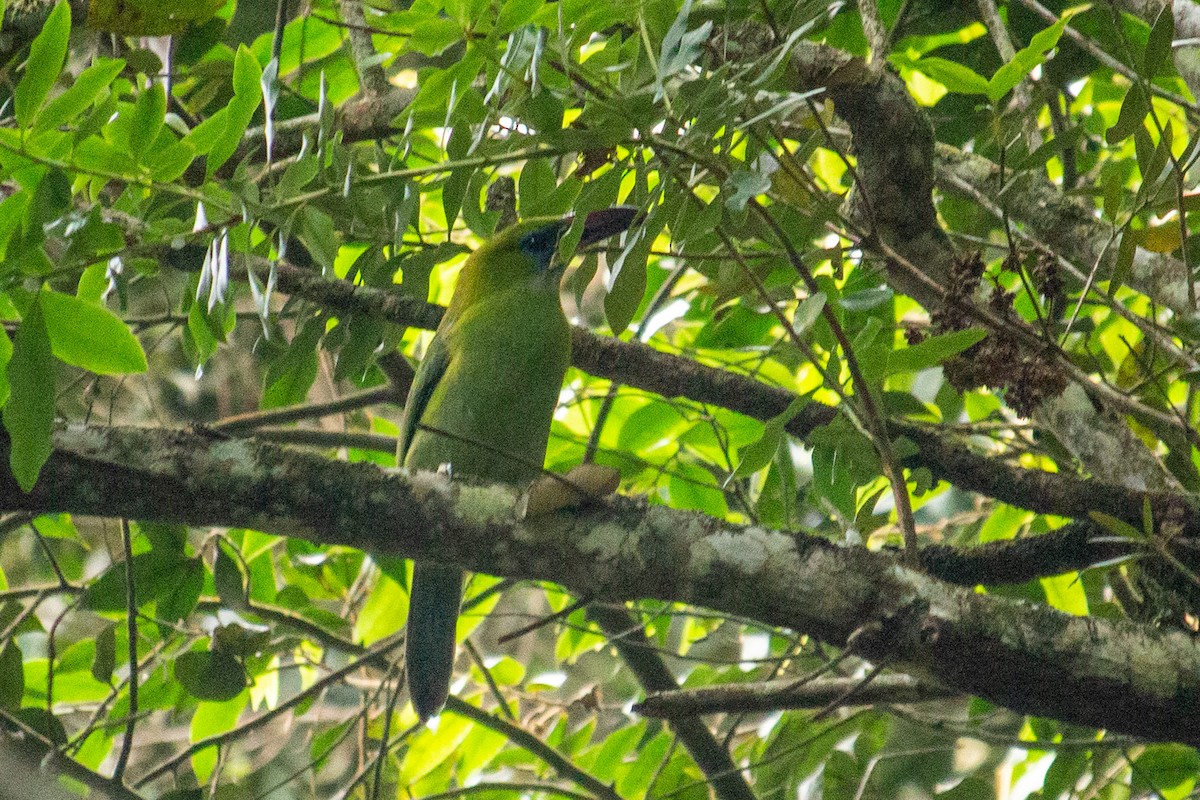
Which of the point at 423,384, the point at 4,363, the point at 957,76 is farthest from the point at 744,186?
the point at 423,384

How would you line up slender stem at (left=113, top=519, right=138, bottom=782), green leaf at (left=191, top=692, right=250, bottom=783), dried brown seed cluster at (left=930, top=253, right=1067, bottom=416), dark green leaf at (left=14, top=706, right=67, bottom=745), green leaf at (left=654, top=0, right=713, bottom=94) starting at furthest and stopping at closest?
green leaf at (left=191, top=692, right=250, bottom=783), dark green leaf at (left=14, top=706, right=67, bottom=745), slender stem at (left=113, top=519, right=138, bottom=782), dried brown seed cluster at (left=930, top=253, right=1067, bottom=416), green leaf at (left=654, top=0, right=713, bottom=94)

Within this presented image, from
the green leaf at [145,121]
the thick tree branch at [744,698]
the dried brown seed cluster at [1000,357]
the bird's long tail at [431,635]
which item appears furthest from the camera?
the bird's long tail at [431,635]

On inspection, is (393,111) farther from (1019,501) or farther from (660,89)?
(1019,501)

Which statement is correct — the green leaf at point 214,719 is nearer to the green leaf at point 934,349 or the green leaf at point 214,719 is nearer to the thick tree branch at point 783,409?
the thick tree branch at point 783,409

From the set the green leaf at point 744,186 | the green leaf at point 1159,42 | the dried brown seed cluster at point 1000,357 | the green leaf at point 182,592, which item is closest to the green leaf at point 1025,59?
the green leaf at point 1159,42

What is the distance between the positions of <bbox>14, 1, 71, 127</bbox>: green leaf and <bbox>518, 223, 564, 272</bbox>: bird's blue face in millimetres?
1557

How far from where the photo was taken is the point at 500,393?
279 centimetres

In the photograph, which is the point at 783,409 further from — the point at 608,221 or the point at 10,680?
the point at 10,680

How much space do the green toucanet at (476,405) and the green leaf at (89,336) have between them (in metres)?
1.04

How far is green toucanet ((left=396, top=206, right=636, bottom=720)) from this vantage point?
276 centimetres

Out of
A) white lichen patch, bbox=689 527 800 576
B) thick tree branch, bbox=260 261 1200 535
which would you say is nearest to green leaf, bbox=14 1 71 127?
thick tree branch, bbox=260 261 1200 535

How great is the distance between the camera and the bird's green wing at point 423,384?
9.37 ft

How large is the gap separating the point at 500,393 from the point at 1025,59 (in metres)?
1.44

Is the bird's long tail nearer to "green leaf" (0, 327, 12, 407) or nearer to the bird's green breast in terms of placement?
the bird's green breast
